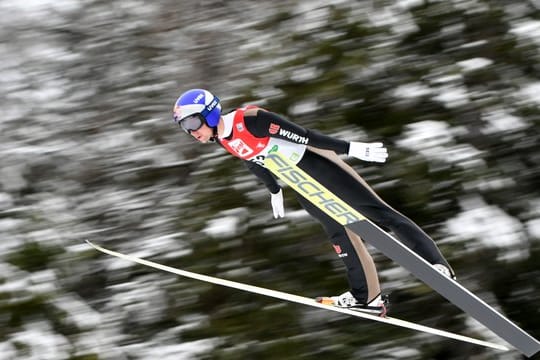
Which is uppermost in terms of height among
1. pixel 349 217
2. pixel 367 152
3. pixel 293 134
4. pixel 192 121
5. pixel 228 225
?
pixel 192 121

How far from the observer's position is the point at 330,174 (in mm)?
4445

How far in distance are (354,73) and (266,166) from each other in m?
3.24

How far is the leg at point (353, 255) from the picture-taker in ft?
15.1

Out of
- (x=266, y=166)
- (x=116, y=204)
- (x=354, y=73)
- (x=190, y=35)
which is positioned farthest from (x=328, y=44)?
(x=266, y=166)

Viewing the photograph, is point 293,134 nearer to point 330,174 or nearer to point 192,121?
point 330,174

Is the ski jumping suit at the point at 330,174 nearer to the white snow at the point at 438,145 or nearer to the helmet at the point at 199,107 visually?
the helmet at the point at 199,107

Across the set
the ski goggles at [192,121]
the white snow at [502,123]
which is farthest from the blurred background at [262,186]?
the ski goggles at [192,121]

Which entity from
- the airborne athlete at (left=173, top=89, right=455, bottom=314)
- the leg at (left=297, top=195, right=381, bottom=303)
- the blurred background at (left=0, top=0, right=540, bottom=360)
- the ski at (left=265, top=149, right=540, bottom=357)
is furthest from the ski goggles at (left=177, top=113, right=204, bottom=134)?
the blurred background at (left=0, top=0, right=540, bottom=360)

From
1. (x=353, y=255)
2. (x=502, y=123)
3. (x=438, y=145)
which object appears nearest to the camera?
(x=353, y=255)

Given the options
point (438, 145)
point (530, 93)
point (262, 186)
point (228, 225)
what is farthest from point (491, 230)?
point (228, 225)

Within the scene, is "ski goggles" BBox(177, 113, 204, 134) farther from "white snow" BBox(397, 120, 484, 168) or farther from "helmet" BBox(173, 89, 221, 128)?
"white snow" BBox(397, 120, 484, 168)

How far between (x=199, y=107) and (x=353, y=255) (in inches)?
50.7

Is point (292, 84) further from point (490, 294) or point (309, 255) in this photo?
point (490, 294)

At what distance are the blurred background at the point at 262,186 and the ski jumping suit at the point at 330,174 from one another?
5.91 feet
